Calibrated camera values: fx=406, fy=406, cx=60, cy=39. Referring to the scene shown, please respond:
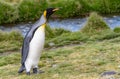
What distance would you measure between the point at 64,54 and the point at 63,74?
265 cm

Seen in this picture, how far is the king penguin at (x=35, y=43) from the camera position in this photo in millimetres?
8430

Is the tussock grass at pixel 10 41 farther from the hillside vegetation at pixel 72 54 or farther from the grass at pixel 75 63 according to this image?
the grass at pixel 75 63

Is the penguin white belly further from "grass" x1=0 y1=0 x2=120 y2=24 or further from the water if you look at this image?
"grass" x1=0 y1=0 x2=120 y2=24

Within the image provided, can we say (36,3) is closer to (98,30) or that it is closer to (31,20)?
(31,20)

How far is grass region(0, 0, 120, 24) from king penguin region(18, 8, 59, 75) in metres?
11.6

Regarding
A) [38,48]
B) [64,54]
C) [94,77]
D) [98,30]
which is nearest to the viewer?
[94,77]

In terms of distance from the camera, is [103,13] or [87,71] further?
[103,13]

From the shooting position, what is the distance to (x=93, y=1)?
22.4 metres

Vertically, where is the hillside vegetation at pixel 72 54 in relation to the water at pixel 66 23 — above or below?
above

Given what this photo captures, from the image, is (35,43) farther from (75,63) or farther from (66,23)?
(66,23)

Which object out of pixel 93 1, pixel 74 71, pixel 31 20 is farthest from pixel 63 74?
pixel 93 1

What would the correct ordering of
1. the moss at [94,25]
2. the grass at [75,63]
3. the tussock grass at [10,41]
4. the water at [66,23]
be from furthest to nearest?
the water at [66,23], the moss at [94,25], the tussock grass at [10,41], the grass at [75,63]

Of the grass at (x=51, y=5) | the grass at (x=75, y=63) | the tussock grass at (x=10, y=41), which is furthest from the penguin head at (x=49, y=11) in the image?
the grass at (x=51, y=5)

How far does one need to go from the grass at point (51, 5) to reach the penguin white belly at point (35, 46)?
11.7m
